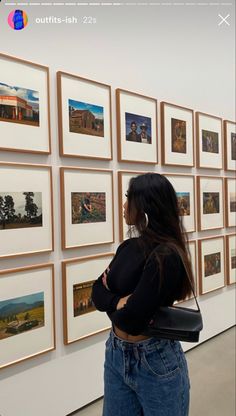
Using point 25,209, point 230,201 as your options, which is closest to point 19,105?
point 25,209

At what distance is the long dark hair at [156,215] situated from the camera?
182cm

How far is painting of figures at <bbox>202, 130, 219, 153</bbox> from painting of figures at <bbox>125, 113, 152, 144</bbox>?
112 cm

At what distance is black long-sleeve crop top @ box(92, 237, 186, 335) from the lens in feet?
5.53

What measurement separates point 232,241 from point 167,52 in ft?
8.88

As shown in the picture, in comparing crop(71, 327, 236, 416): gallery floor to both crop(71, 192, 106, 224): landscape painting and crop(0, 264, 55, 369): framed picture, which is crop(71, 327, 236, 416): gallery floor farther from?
crop(71, 192, 106, 224): landscape painting

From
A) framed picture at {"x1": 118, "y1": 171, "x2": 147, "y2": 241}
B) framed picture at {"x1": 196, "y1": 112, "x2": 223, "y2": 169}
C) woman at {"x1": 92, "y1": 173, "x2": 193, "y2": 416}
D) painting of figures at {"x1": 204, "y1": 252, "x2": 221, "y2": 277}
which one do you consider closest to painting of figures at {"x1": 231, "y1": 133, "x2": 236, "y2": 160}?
framed picture at {"x1": 196, "y1": 112, "x2": 223, "y2": 169}

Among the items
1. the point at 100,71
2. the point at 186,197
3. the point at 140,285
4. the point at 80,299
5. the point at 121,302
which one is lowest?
the point at 80,299

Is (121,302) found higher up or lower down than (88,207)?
lower down

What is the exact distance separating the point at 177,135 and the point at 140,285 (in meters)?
3.01

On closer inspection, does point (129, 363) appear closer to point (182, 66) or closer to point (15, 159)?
point (15, 159)

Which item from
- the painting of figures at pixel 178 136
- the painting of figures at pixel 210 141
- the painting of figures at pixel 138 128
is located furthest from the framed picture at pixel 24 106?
the painting of figures at pixel 210 141

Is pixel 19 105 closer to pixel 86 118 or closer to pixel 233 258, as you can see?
pixel 86 118

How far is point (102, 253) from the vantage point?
3.54 m

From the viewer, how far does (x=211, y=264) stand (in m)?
4.99
